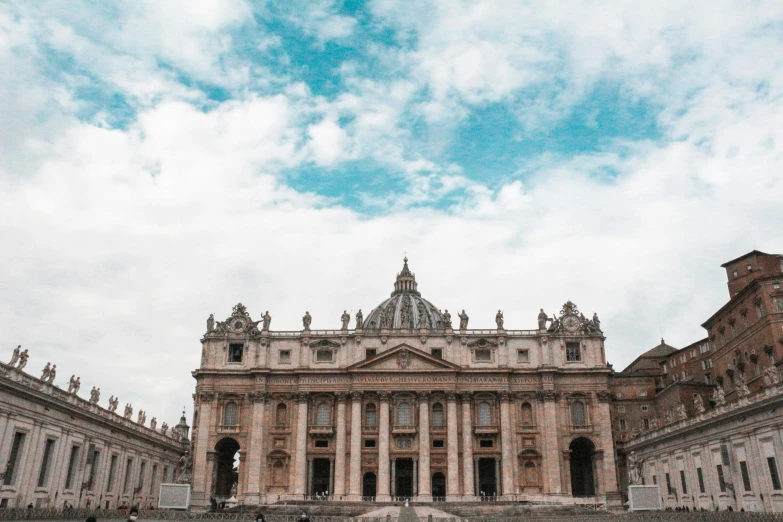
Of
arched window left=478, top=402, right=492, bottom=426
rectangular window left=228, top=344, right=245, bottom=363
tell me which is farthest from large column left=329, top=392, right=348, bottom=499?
arched window left=478, top=402, right=492, bottom=426

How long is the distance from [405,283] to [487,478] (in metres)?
46.8

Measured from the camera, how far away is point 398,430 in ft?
228

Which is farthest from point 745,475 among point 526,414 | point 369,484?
point 369,484

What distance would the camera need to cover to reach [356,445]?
69.2m

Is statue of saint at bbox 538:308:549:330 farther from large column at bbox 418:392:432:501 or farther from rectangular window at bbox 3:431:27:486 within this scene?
rectangular window at bbox 3:431:27:486

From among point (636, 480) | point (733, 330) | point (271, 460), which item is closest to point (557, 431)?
point (636, 480)

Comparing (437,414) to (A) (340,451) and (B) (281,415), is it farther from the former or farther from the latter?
(B) (281,415)

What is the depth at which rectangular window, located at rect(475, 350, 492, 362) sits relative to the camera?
7337 cm

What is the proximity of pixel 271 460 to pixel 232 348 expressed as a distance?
43.1ft

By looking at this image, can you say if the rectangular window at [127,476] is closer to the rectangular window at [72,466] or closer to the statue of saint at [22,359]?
the rectangular window at [72,466]

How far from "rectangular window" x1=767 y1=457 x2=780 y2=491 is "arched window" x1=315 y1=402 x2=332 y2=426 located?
140ft

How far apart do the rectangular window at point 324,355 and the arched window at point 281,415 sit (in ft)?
20.6

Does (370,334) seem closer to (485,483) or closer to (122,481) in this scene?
(485,483)

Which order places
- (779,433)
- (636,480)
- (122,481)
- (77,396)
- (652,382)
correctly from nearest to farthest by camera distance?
(779,433), (77,396), (636,480), (122,481), (652,382)
